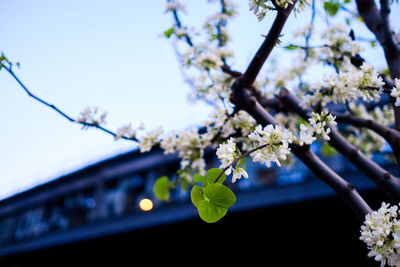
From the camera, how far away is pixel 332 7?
9.02 feet

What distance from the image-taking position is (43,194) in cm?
Answer: 1520

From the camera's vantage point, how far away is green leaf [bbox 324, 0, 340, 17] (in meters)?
2.73

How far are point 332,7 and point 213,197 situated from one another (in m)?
2.58

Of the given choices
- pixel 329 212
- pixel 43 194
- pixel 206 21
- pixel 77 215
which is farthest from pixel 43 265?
pixel 206 21

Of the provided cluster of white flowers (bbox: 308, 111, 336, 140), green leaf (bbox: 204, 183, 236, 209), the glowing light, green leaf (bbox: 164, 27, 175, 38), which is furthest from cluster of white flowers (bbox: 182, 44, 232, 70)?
the glowing light

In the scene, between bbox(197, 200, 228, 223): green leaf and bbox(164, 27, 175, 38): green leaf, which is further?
bbox(164, 27, 175, 38): green leaf

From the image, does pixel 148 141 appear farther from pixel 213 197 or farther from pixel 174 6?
pixel 174 6

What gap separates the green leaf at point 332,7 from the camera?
273 cm

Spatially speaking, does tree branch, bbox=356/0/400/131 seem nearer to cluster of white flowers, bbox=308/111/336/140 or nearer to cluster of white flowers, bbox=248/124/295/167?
cluster of white flowers, bbox=308/111/336/140

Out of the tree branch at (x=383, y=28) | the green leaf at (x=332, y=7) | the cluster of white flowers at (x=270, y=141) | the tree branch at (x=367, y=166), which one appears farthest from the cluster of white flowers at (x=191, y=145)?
the green leaf at (x=332, y=7)

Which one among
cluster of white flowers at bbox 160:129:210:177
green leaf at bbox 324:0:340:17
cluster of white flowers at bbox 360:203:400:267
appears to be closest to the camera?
cluster of white flowers at bbox 360:203:400:267

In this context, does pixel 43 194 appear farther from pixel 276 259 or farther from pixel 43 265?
pixel 276 259

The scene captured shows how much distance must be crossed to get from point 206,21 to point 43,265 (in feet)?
32.0

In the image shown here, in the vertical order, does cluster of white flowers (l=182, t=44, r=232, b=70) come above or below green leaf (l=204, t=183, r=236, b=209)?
above
